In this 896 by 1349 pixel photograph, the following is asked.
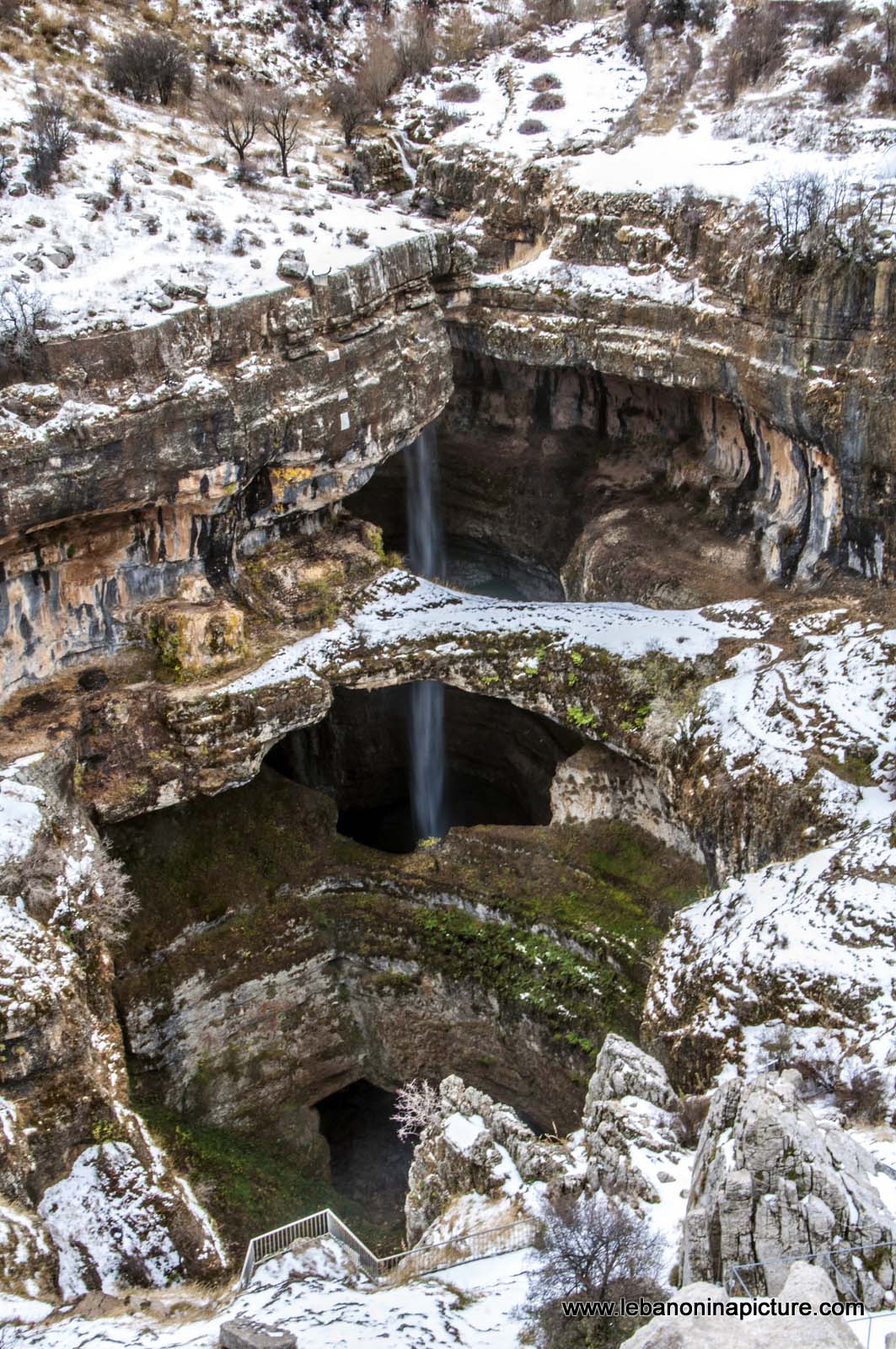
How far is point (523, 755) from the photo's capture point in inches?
1202

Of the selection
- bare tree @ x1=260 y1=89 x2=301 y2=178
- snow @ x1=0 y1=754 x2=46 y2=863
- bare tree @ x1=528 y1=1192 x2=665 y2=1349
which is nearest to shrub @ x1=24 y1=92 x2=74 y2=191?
bare tree @ x1=260 y1=89 x2=301 y2=178

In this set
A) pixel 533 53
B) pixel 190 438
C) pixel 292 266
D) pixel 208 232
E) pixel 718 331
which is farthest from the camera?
pixel 533 53

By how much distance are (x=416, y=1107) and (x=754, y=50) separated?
25021mm

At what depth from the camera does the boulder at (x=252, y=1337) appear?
42.7 feet

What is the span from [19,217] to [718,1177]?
65.9 ft

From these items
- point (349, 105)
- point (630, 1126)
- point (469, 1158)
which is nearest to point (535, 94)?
point (349, 105)

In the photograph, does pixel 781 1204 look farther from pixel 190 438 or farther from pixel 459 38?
pixel 459 38

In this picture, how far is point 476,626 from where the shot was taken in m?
25.8

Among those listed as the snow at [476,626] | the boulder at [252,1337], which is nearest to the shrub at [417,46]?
the snow at [476,626]

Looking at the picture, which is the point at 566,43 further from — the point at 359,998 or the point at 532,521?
the point at 359,998

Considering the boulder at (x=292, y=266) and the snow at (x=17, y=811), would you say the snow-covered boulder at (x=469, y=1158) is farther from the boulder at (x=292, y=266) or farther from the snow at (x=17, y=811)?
the boulder at (x=292, y=266)

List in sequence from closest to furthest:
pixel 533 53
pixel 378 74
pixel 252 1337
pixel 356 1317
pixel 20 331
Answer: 1. pixel 252 1337
2. pixel 356 1317
3. pixel 20 331
4. pixel 378 74
5. pixel 533 53

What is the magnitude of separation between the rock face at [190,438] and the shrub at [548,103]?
7070mm

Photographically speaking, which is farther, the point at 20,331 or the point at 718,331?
the point at 718,331
